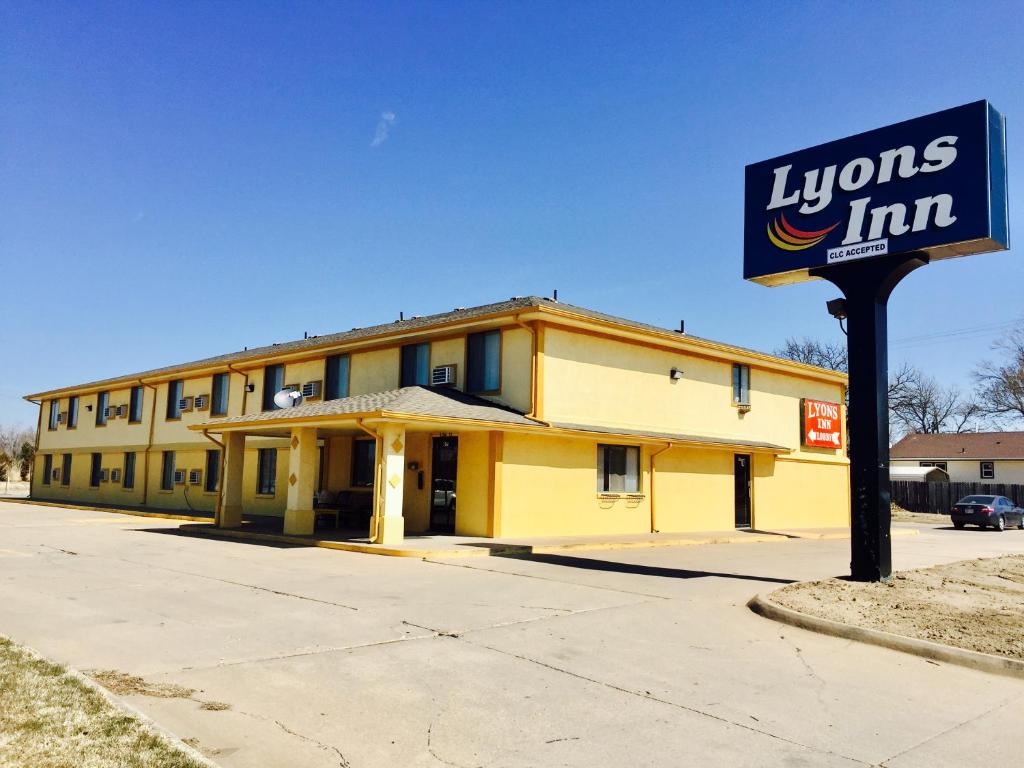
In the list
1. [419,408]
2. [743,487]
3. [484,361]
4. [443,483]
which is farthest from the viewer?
[743,487]

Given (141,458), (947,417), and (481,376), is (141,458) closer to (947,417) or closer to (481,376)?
(481,376)

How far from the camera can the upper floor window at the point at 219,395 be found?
30.5 m

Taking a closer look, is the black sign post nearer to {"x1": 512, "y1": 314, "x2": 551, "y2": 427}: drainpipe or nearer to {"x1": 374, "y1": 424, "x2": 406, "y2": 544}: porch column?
{"x1": 512, "y1": 314, "x2": 551, "y2": 427}: drainpipe

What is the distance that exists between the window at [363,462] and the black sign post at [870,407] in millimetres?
14105

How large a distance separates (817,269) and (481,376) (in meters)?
9.57

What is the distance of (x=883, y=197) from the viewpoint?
1287cm

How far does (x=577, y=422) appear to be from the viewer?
20.4 m

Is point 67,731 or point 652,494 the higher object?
point 652,494

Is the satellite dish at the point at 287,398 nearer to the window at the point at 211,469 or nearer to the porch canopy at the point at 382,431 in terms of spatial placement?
the porch canopy at the point at 382,431

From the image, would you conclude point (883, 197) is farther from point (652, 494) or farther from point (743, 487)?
point (743, 487)

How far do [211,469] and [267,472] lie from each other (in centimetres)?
374

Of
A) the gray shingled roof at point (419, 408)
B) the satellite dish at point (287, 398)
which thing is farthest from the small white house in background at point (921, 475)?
the satellite dish at point (287, 398)

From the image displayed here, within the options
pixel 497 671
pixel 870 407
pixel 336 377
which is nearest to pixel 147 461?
pixel 336 377

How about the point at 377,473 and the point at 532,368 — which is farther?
the point at 532,368
